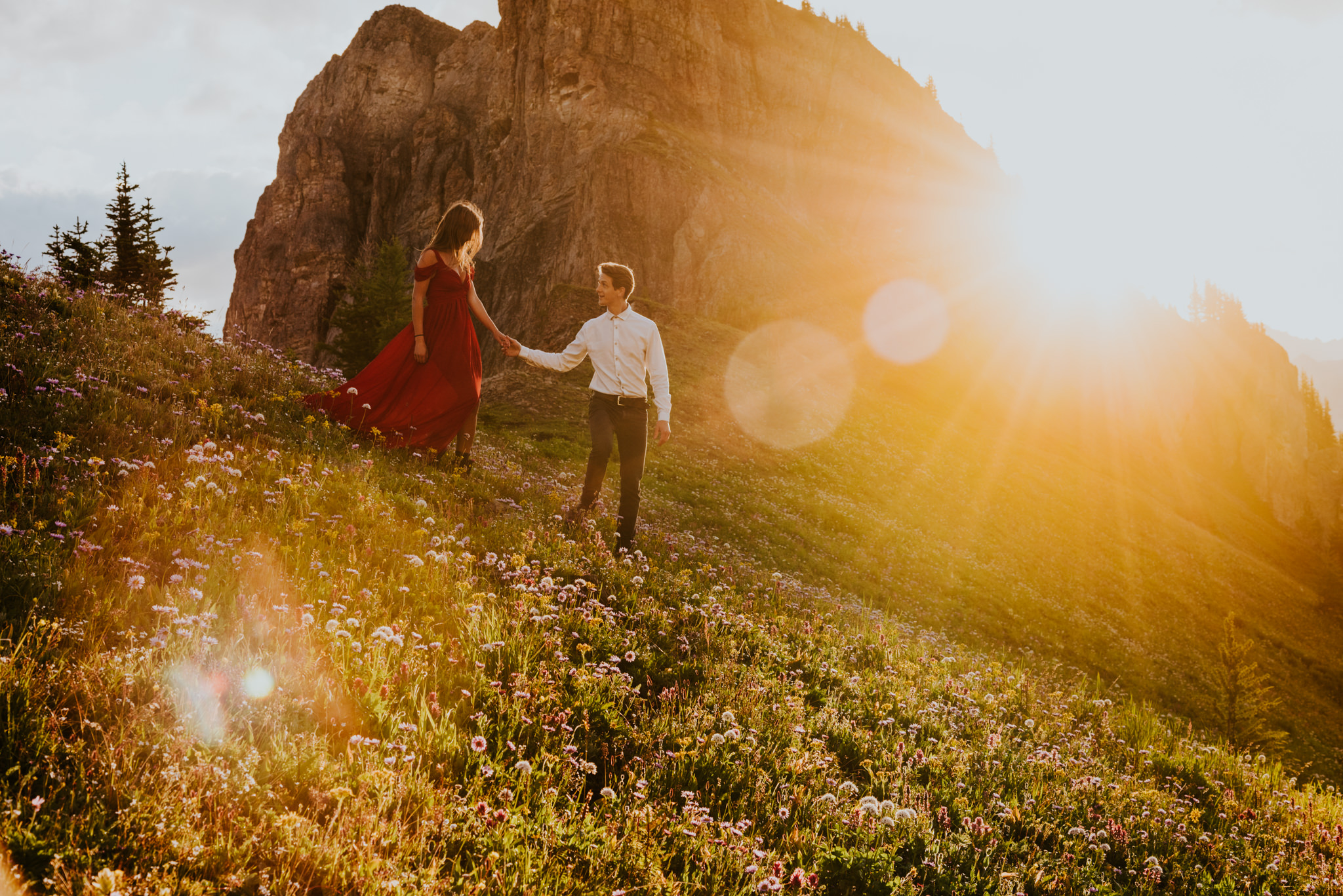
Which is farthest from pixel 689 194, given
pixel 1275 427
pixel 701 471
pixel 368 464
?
pixel 1275 427

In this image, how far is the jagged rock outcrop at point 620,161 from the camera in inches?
2042

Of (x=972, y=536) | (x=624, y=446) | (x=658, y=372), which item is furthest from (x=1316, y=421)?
(x=624, y=446)

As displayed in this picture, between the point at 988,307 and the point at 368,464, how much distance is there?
70152 mm

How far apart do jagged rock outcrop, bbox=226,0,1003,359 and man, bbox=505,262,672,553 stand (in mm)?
39368

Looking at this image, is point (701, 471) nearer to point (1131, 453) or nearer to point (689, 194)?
point (689, 194)

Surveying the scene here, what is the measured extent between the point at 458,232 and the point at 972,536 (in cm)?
1997

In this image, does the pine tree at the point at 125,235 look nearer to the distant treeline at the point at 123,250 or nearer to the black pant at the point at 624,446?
the distant treeline at the point at 123,250

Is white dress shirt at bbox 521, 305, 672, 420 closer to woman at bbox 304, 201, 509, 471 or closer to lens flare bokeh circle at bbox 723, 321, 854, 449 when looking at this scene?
woman at bbox 304, 201, 509, 471

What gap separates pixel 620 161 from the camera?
53.0 meters

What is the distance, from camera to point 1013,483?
30125 millimetres

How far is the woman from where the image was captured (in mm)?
9102

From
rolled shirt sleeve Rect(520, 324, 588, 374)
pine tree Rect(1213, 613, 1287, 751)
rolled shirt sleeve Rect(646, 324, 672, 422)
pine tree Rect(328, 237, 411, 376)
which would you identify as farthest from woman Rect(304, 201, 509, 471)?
pine tree Rect(328, 237, 411, 376)

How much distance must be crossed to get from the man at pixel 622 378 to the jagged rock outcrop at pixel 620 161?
39.4 metres

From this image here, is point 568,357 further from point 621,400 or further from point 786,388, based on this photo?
point 786,388
